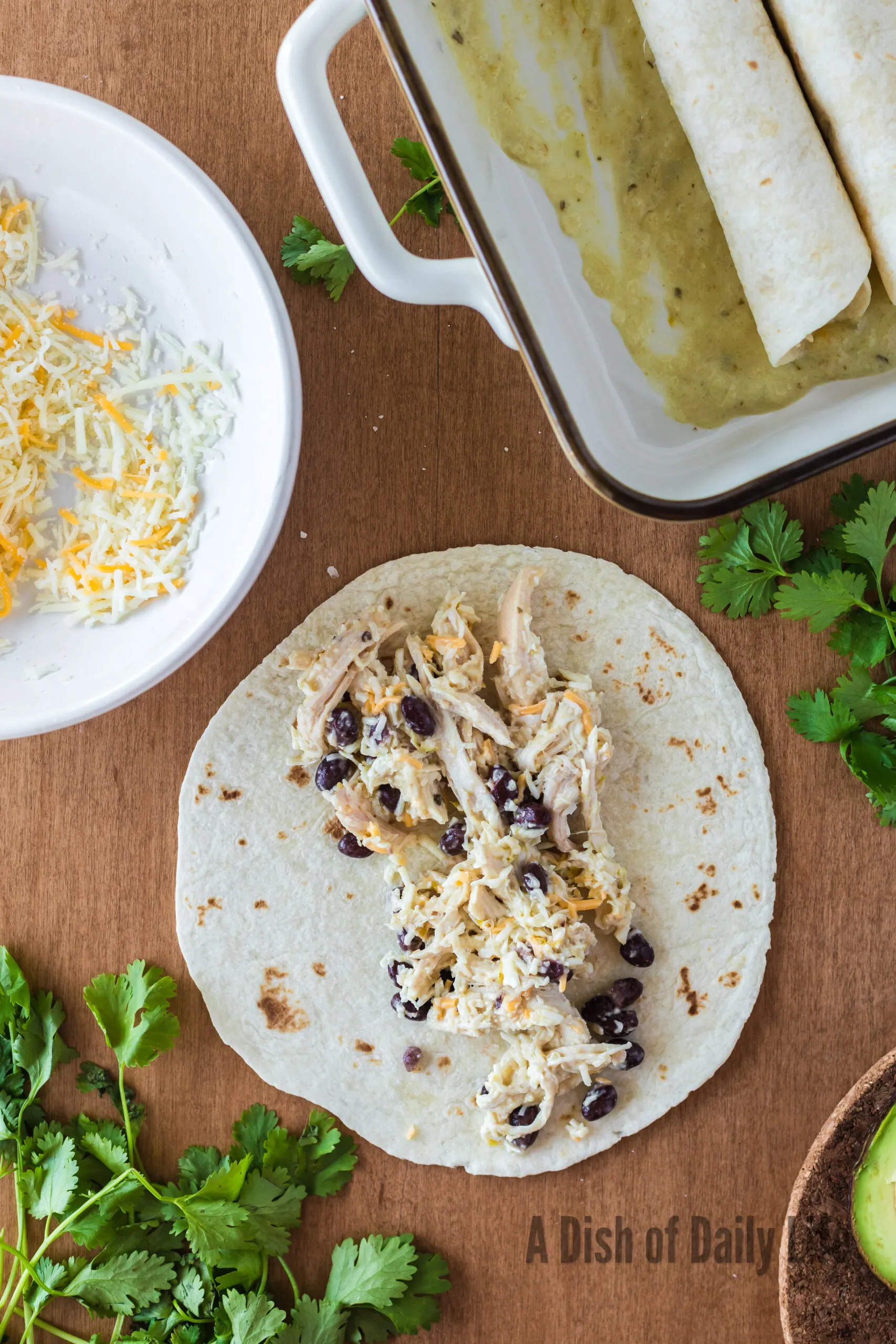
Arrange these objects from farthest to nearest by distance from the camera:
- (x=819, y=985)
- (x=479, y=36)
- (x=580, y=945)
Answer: (x=819, y=985)
(x=580, y=945)
(x=479, y=36)

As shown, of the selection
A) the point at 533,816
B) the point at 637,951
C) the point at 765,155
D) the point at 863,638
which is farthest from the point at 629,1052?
the point at 765,155

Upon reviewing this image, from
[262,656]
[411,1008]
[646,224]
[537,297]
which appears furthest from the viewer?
[262,656]

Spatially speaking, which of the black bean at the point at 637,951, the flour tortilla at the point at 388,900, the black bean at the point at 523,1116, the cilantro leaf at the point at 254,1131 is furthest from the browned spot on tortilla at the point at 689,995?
the cilantro leaf at the point at 254,1131

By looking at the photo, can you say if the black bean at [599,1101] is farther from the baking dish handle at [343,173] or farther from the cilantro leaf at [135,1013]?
the baking dish handle at [343,173]

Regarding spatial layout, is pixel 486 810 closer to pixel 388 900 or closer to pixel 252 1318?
pixel 388 900

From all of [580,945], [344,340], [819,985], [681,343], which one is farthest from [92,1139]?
[681,343]

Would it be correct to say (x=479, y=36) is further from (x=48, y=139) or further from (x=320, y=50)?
(x=48, y=139)

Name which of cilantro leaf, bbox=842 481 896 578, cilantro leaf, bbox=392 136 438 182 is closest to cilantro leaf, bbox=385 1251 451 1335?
cilantro leaf, bbox=842 481 896 578
